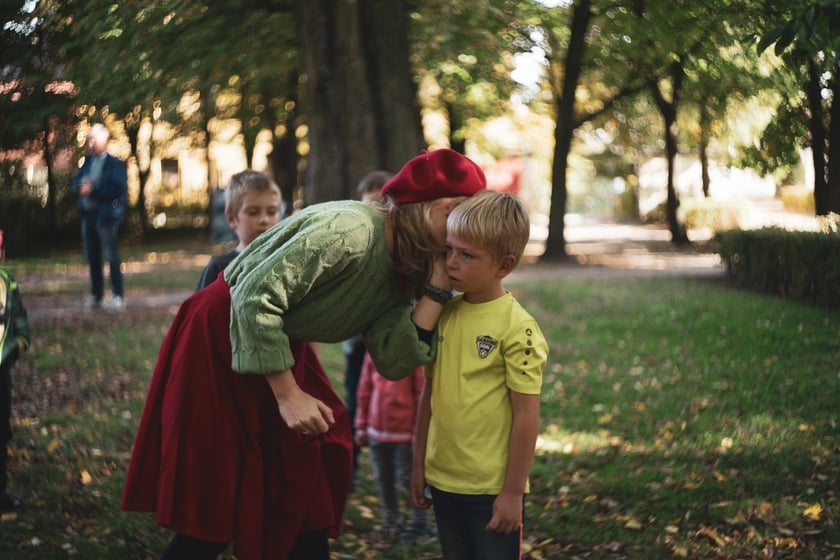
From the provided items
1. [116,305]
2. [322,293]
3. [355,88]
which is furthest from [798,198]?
[116,305]

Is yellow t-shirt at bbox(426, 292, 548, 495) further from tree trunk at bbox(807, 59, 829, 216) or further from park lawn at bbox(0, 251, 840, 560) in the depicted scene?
tree trunk at bbox(807, 59, 829, 216)

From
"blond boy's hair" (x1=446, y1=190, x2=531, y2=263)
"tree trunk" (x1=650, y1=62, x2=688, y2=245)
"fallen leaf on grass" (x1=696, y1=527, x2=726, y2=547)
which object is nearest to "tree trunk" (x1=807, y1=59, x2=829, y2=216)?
"fallen leaf on grass" (x1=696, y1=527, x2=726, y2=547)

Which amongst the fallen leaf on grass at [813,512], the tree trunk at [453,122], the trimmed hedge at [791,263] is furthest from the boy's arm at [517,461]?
the tree trunk at [453,122]

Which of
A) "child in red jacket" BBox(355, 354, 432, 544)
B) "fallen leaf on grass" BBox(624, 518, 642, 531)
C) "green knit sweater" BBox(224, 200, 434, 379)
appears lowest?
"fallen leaf on grass" BBox(624, 518, 642, 531)

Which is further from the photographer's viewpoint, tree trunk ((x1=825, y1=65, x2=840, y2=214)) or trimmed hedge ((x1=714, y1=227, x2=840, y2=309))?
trimmed hedge ((x1=714, y1=227, x2=840, y2=309))

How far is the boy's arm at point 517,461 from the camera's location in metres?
2.63

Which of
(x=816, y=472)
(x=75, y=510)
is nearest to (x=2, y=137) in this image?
(x=75, y=510)

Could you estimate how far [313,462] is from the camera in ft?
9.64

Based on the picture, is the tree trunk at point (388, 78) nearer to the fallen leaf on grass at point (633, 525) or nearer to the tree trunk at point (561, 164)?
the fallen leaf on grass at point (633, 525)

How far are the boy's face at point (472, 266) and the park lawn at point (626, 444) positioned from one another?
85.7 inches

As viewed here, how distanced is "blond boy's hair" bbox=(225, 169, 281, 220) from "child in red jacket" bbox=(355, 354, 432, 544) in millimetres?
1090

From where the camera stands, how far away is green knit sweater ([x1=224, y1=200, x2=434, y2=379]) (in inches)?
98.0

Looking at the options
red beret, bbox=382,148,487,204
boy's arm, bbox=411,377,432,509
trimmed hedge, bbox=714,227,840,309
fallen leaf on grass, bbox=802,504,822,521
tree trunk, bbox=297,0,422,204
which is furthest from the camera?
tree trunk, bbox=297,0,422,204

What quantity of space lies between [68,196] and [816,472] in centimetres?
1656
